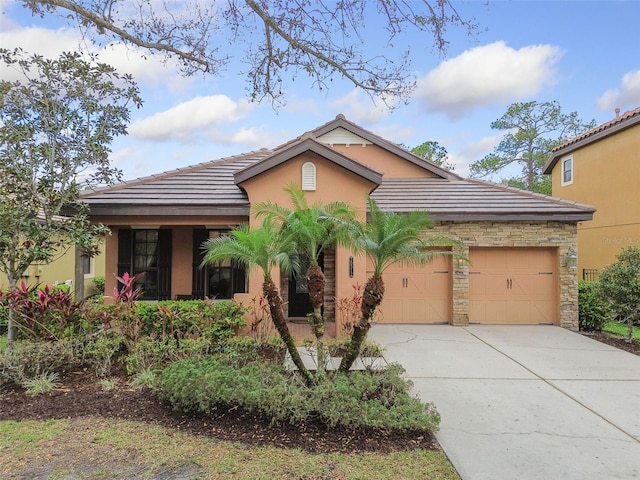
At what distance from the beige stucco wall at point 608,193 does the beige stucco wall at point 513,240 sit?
238 inches

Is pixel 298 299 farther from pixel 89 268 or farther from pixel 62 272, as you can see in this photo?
pixel 89 268

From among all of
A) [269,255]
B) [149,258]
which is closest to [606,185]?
[269,255]

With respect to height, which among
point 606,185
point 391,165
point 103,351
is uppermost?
point 391,165

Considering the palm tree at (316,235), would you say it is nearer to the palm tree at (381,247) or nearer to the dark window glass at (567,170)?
the palm tree at (381,247)

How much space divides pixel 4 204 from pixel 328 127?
9.69 m

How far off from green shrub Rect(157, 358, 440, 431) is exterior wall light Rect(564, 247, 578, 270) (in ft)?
25.4

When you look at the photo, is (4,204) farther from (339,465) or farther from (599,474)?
(599,474)

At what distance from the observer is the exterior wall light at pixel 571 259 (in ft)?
34.4

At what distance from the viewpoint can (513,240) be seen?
10.7 meters

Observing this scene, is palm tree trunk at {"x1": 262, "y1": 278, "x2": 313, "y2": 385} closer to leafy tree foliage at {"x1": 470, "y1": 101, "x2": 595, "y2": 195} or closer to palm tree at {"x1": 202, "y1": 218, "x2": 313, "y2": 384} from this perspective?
palm tree at {"x1": 202, "y1": 218, "x2": 313, "y2": 384}

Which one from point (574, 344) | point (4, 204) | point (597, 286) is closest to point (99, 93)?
point (4, 204)

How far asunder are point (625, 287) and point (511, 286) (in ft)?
8.47

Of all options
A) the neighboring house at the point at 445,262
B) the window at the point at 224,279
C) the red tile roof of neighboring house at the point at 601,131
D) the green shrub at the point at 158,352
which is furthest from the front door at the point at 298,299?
the red tile roof of neighboring house at the point at 601,131

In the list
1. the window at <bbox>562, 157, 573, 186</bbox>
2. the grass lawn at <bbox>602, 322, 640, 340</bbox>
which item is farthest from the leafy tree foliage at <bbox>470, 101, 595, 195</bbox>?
the grass lawn at <bbox>602, 322, 640, 340</bbox>
